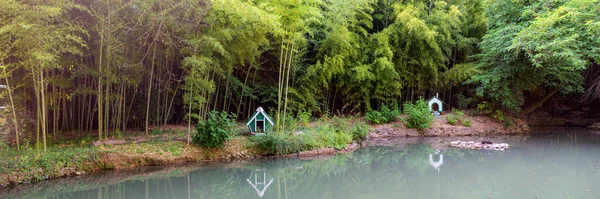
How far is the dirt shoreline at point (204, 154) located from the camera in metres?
7.01

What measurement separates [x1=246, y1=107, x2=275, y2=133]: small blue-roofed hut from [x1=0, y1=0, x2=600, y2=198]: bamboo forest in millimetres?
24

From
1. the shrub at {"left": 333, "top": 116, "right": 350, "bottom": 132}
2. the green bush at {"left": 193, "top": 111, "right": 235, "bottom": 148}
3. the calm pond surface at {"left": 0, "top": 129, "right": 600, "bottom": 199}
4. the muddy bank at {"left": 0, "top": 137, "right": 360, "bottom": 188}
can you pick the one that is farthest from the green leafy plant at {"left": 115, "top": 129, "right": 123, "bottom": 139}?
the shrub at {"left": 333, "top": 116, "right": 350, "bottom": 132}

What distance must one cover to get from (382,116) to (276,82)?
10.5ft

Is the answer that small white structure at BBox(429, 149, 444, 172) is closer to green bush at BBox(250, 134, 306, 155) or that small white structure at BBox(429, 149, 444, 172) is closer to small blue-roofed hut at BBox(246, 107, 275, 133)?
green bush at BBox(250, 134, 306, 155)

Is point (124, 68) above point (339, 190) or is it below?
above

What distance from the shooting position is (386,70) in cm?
1245

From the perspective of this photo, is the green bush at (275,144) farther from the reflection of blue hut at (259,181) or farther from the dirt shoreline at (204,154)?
the reflection of blue hut at (259,181)

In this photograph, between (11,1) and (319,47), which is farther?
(319,47)

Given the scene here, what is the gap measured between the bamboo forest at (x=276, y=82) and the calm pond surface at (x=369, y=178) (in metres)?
0.10

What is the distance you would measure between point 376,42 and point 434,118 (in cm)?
287

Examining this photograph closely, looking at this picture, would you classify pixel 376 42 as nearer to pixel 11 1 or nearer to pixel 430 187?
pixel 430 187

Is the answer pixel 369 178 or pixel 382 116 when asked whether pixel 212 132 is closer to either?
pixel 369 178

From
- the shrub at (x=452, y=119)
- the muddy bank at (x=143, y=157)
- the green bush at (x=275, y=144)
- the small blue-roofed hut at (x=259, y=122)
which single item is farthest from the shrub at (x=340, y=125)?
the shrub at (x=452, y=119)

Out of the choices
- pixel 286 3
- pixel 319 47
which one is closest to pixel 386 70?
pixel 319 47
